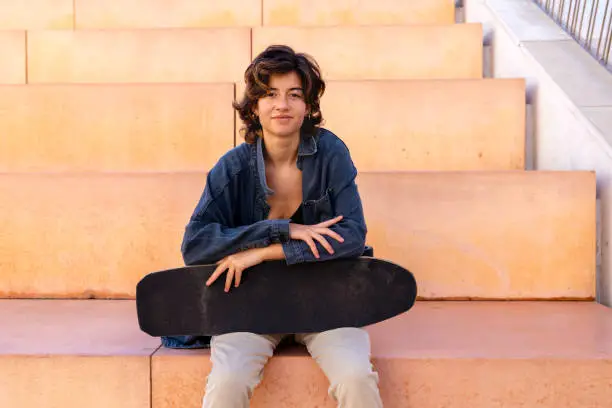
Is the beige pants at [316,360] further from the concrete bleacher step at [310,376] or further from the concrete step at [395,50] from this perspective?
the concrete step at [395,50]

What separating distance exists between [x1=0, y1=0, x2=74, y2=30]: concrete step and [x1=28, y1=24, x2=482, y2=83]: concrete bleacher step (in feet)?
1.72

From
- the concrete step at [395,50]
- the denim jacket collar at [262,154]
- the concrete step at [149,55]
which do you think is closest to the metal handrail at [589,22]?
the concrete step at [395,50]

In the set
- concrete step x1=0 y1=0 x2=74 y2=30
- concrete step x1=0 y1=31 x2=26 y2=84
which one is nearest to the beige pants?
concrete step x1=0 y1=31 x2=26 y2=84

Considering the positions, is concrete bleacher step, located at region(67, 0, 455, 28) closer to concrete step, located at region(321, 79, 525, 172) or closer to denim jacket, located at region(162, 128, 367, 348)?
concrete step, located at region(321, 79, 525, 172)

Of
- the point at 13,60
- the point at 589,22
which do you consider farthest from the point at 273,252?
the point at 13,60

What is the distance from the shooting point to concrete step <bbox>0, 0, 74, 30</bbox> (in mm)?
3395

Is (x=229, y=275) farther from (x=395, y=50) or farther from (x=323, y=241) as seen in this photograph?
(x=395, y=50)

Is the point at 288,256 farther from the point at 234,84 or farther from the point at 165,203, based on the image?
the point at 234,84

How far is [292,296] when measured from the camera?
1491 mm

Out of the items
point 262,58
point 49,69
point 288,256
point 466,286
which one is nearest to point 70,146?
point 49,69

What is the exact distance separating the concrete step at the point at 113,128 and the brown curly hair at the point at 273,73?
0.81 m

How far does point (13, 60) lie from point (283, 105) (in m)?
1.93

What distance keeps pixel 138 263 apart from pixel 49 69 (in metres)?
1.31

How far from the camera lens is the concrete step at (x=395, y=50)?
2846 millimetres
